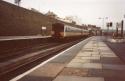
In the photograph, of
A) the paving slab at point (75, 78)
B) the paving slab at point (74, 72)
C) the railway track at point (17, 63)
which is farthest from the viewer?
the railway track at point (17, 63)

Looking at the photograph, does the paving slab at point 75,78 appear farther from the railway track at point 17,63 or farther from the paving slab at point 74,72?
the railway track at point 17,63

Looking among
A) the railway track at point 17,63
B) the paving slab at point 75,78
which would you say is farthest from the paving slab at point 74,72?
the railway track at point 17,63

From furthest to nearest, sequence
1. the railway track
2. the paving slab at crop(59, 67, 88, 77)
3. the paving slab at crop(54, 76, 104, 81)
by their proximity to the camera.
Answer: the railway track
the paving slab at crop(59, 67, 88, 77)
the paving slab at crop(54, 76, 104, 81)

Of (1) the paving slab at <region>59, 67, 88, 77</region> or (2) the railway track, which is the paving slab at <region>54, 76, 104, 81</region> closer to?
(1) the paving slab at <region>59, 67, 88, 77</region>

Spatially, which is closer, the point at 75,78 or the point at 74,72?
the point at 75,78

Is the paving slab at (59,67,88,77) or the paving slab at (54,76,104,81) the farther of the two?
the paving slab at (59,67,88,77)

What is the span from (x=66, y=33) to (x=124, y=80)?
3393cm

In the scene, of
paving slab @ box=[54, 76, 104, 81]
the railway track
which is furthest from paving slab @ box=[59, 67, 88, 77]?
the railway track

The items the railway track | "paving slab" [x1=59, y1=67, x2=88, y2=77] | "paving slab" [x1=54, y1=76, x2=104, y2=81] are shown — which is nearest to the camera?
"paving slab" [x1=54, y1=76, x2=104, y2=81]

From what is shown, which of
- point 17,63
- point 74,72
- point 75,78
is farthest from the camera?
point 17,63

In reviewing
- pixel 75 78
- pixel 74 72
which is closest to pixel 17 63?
pixel 74 72

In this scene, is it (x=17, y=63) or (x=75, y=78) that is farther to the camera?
(x=17, y=63)

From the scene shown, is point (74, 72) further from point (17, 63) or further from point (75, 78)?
point (17, 63)

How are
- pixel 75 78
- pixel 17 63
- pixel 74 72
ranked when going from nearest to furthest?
1. pixel 75 78
2. pixel 74 72
3. pixel 17 63
